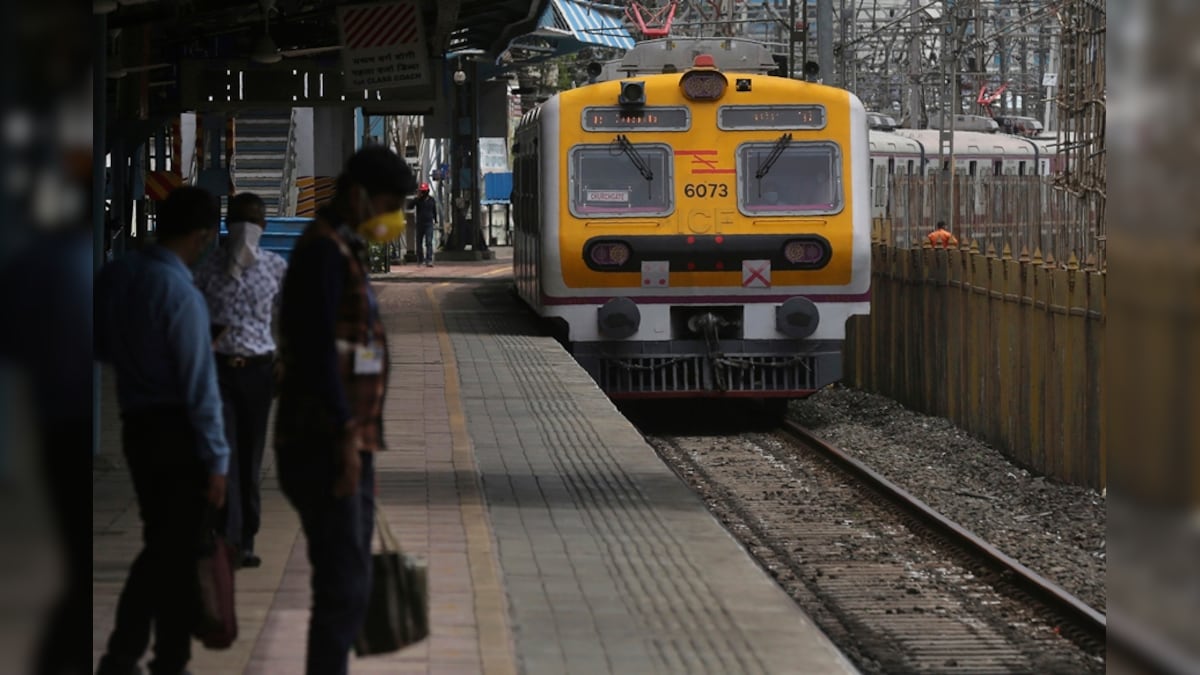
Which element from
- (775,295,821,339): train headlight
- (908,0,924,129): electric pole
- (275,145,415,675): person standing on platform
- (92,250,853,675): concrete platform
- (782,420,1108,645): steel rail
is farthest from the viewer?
(908,0,924,129): electric pole

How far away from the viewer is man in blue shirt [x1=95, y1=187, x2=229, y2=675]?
4602mm

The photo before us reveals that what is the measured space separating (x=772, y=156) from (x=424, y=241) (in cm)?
349

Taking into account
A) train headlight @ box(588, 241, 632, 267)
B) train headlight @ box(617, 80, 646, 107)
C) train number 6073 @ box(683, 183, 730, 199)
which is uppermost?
train headlight @ box(617, 80, 646, 107)

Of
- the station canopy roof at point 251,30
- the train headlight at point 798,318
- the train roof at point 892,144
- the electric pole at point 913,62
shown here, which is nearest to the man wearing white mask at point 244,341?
the station canopy roof at point 251,30

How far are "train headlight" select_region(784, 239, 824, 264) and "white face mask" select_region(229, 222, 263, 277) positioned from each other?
9.59m

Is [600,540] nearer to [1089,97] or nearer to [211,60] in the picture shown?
[211,60]

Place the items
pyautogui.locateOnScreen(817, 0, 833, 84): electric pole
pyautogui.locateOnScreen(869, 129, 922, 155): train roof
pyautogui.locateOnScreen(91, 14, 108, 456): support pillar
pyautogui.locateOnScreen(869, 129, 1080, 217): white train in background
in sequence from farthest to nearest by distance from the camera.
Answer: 1. pyautogui.locateOnScreen(869, 129, 1080, 217): white train in background
2. pyautogui.locateOnScreen(869, 129, 922, 155): train roof
3. pyautogui.locateOnScreen(817, 0, 833, 84): electric pole
4. pyautogui.locateOnScreen(91, 14, 108, 456): support pillar

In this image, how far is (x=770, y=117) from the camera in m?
14.9

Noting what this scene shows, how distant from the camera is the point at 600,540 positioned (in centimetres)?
855

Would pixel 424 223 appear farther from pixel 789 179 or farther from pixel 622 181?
pixel 789 179

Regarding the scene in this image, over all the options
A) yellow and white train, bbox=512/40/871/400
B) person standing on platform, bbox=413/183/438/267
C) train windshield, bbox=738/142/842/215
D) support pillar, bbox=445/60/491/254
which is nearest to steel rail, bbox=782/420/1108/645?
yellow and white train, bbox=512/40/871/400

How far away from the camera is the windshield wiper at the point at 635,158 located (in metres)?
15.0

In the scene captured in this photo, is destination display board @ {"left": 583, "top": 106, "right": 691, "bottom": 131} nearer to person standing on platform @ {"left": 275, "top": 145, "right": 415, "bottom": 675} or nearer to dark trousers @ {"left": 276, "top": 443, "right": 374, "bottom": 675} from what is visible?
person standing on platform @ {"left": 275, "top": 145, "right": 415, "bottom": 675}

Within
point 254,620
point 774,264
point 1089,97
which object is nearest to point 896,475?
point 774,264
